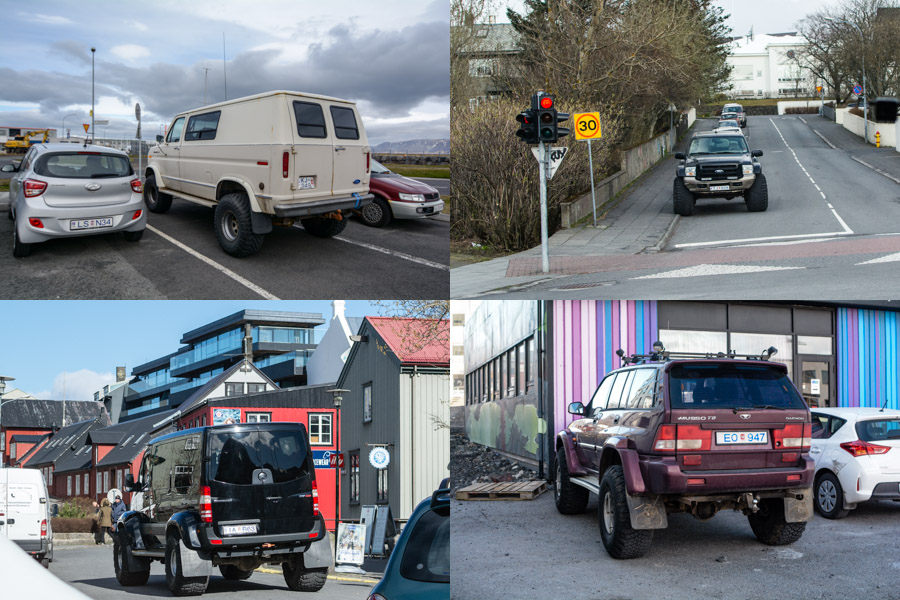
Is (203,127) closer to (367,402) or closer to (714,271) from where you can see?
(367,402)

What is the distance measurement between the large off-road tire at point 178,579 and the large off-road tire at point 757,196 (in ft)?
53.9

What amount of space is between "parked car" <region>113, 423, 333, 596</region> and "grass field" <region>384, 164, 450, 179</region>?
5322mm

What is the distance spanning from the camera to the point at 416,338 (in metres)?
7.57

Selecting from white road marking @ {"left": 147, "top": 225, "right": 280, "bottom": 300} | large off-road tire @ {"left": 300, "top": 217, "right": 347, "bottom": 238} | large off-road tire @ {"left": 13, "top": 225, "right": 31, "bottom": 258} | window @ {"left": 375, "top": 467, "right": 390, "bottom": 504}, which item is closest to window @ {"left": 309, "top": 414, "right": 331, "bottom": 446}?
window @ {"left": 375, "top": 467, "right": 390, "bottom": 504}

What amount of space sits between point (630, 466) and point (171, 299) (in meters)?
3.81

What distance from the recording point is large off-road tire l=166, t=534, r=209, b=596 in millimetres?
6844

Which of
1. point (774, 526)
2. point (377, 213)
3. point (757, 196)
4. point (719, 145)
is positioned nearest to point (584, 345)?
point (377, 213)

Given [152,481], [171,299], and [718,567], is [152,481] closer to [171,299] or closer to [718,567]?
[171,299]

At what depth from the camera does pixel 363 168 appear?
8898mm

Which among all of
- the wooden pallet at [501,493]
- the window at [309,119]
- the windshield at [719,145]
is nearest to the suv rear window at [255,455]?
the wooden pallet at [501,493]

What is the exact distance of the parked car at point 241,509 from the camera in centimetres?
687

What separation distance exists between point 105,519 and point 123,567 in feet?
3.16

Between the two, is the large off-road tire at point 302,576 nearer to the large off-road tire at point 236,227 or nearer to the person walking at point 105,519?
the person walking at point 105,519

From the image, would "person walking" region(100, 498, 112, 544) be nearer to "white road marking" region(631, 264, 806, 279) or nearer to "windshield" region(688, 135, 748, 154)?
"white road marking" region(631, 264, 806, 279)
